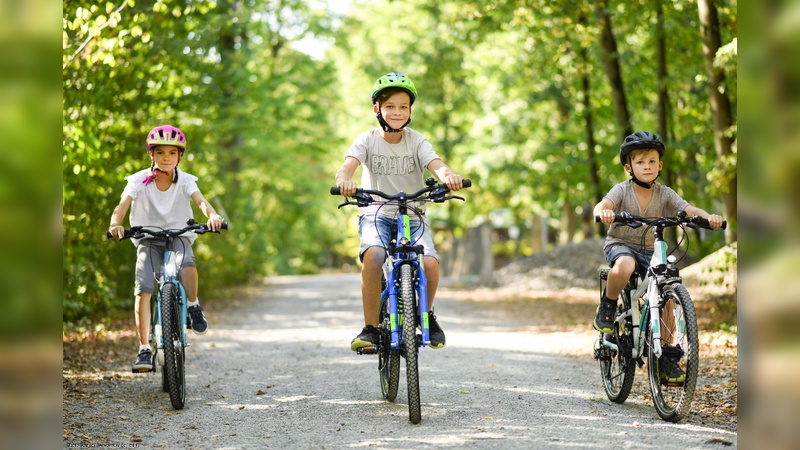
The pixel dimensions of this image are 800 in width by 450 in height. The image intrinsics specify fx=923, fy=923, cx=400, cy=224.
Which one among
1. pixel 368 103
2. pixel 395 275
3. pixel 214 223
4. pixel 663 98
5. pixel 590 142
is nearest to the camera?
pixel 395 275

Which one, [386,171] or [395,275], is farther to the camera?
[386,171]

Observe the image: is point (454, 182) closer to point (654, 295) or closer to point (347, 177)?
point (347, 177)

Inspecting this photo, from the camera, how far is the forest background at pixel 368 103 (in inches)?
440

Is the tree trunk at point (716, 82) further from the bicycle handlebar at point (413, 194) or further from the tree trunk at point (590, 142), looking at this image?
the tree trunk at point (590, 142)

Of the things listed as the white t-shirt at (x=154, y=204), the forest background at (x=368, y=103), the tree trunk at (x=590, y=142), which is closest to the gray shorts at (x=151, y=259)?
the white t-shirt at (x=154, y=204)

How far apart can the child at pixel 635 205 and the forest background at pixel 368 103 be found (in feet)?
13.5

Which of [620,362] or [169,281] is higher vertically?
[169,281]

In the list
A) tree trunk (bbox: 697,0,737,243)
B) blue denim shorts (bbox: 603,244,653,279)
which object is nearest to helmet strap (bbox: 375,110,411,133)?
blue denim shorts (bbox: 603,244,653,279)

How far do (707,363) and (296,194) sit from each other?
27.4 metres

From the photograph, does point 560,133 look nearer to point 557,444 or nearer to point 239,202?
point 239,202

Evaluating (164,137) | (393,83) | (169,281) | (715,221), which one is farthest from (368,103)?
(715,221)

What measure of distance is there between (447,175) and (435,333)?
108 cm

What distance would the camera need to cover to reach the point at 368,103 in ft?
126

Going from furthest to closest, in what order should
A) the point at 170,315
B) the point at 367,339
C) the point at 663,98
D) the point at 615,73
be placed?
the point at 615,73, the point at 663,98, the point at 170,315, the point at 367,339
